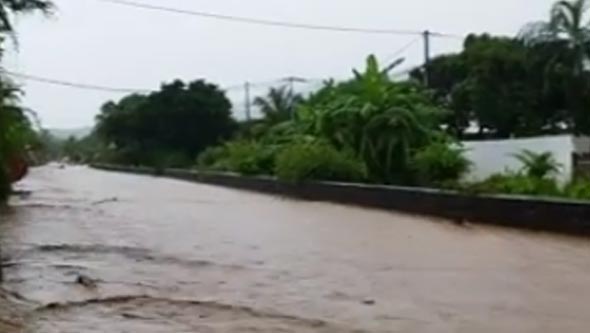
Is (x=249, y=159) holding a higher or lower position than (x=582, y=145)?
lower

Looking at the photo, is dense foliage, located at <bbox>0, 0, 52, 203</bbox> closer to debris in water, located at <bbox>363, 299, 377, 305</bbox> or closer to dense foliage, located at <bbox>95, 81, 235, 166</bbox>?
debris in water, located at <bbox>363, 299, 377, 305</bbox>

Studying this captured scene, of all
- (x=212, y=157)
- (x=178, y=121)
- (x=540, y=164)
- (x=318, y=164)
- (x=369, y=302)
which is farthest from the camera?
(x=178, y=121)

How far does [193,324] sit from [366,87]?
18689 millimetres

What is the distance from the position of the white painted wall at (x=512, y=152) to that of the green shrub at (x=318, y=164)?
124 inches

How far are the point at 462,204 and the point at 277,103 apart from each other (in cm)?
3345

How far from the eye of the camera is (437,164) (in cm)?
2459

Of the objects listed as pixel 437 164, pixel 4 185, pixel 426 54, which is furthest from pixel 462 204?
pixel 426 54

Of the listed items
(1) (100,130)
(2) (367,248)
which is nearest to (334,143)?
(2) (367,248)

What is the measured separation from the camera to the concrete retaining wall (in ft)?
46.4

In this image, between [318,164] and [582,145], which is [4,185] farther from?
[582,145]

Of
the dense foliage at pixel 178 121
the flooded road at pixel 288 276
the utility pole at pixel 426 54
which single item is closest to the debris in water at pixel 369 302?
the flooded road at pixel 288 276

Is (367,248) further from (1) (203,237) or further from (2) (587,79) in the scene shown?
(2) (587,79)

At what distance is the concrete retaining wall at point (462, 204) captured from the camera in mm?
14156

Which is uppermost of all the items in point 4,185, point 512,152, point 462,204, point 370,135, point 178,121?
point 178,121
